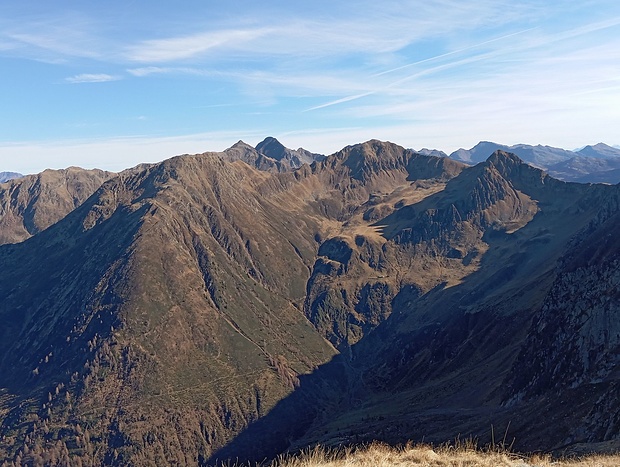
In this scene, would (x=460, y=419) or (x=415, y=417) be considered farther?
(x=415, y=417)

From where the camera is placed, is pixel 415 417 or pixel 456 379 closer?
pixel 415 417

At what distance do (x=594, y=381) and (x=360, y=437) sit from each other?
277ft

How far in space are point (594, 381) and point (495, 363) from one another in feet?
283

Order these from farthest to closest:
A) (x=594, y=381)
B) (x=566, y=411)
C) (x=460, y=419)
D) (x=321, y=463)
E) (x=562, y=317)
Result: (x=562, y=317) → (x=460, y=419) → (x=594, y=381) → (x=566, y=411) → (x=321, y=463)

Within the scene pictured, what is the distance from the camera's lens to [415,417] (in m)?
164

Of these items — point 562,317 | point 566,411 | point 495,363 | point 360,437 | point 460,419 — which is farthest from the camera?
point 495,363

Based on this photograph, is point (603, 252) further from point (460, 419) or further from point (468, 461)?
point (468, 461)

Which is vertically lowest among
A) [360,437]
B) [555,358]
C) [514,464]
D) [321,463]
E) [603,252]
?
[360,437]

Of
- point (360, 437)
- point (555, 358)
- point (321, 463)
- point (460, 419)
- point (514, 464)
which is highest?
point (321, 463)

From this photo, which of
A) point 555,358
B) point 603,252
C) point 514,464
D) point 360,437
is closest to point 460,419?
point 555,358

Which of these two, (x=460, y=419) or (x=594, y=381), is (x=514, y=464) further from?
(x=460, y=419)

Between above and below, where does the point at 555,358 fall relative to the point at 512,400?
above

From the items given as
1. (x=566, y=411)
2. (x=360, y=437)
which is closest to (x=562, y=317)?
(x=566, y=411)

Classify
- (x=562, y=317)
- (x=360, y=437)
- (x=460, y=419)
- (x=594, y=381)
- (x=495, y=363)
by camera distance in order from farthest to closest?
(x=495, y=363)
(x=360, y=437)
(x=562, y=317)
(x=460, y=419)
(x=594, y=381)
